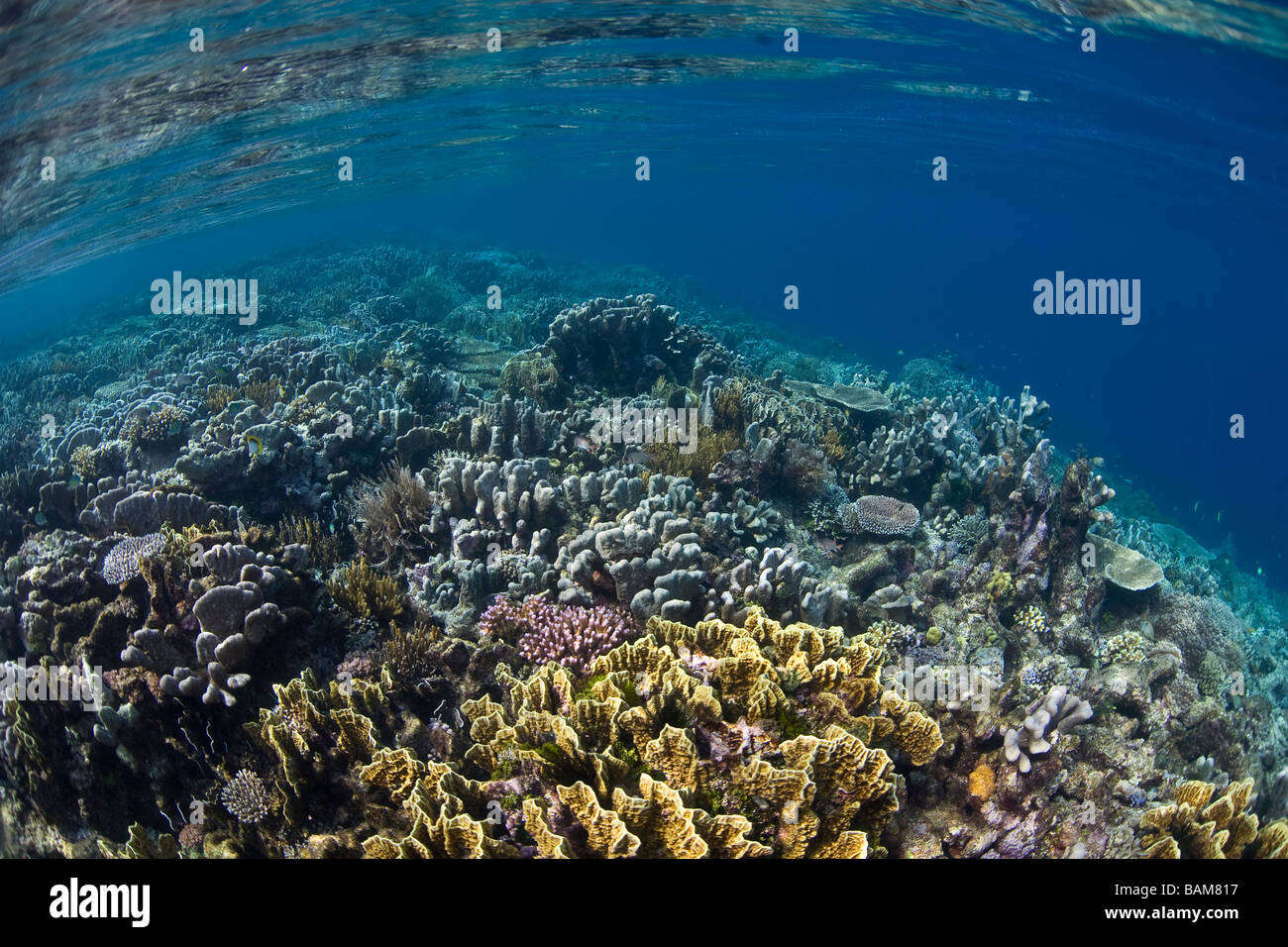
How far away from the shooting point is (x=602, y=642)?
181 inches

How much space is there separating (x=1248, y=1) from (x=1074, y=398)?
62.0m

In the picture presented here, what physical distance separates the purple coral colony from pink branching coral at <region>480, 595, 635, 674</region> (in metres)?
0.03

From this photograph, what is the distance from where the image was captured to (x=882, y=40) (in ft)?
60.5

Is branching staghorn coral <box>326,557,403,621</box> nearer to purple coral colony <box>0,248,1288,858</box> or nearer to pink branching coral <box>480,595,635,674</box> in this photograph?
purple coral colony <box>0,248,1288,858</box>

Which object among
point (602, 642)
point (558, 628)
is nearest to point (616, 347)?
point (558, 628)

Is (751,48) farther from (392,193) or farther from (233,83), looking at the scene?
(392,193)

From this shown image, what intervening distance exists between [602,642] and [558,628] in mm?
373

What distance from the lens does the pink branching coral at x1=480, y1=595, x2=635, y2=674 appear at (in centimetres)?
455

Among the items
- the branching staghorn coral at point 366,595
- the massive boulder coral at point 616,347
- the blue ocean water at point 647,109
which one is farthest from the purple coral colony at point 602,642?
the blue ocean water at point 647,109

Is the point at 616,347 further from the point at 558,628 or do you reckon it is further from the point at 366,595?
the point at 558,628

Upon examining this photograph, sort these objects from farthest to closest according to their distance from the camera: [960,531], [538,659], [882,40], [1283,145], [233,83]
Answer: [1283,145] < [882,40] < [233,83] < [960,531] < [538,659]
